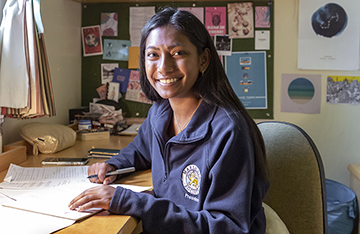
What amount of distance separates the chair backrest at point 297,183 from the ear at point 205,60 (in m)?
0.41

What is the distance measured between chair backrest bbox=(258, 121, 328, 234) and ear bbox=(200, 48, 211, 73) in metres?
0.41

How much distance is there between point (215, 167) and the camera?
761 millimetres

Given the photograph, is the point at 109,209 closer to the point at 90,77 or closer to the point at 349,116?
the point at 90,77

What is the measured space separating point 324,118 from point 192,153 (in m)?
1.50

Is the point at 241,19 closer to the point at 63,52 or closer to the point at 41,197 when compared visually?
the point at 63,52

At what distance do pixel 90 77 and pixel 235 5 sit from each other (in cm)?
114

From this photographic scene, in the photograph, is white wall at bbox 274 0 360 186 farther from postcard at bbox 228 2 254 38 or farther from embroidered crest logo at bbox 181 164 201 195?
embroidered crest logo at bbox 181 164 201 195

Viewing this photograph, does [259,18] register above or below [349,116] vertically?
above

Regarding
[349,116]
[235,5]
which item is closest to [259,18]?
[235,5]

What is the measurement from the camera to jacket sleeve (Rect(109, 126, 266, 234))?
714mm

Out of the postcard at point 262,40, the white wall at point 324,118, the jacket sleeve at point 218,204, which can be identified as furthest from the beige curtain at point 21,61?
the white wall at point 324,118

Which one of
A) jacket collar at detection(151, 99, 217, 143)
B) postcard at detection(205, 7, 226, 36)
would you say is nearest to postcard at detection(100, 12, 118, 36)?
postcard at detection(205, 7, 226, 36)

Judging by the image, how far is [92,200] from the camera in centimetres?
76

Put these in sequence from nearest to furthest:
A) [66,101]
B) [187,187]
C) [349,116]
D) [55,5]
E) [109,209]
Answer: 1. [109,209]
2. [187,187]
3. [55,5]
4. [66,101]
5. [349,116]
